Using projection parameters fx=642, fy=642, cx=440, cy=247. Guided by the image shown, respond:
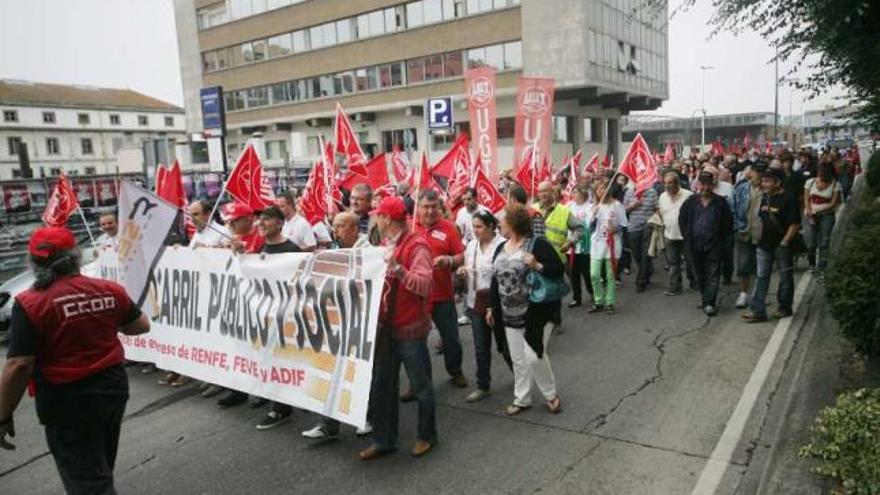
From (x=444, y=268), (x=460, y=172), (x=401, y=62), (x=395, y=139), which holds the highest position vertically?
(x=401, y=62)

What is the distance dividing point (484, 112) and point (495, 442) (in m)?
8.38

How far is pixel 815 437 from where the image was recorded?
156 inches

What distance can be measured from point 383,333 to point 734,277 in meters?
7.65

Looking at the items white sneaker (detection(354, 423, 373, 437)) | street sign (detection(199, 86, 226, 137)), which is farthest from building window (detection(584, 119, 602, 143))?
white sneaker (detection(354, 423, 373, 437))

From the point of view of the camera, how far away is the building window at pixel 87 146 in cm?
8006

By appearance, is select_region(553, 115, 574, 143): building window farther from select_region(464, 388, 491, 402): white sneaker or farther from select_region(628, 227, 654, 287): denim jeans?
select_region(464, 388, 491, 402): white sneaker

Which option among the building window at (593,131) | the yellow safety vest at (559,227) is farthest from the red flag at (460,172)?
the building window at (593,131)

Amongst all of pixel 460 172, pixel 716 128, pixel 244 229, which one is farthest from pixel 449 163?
pixel 716 128

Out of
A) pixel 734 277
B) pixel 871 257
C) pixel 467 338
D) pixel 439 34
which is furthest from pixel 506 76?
pixel 871 257

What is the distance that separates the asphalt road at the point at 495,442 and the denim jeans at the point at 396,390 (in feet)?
0.57

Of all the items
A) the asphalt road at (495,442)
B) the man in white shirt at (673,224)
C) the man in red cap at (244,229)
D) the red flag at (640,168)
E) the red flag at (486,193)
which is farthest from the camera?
the red flag at (640,168)

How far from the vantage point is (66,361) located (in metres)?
3.32

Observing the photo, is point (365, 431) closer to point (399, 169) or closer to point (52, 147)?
point (399, 169)

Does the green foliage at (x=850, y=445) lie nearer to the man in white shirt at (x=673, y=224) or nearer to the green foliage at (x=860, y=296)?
the green foliage at (x=860, y=296)
